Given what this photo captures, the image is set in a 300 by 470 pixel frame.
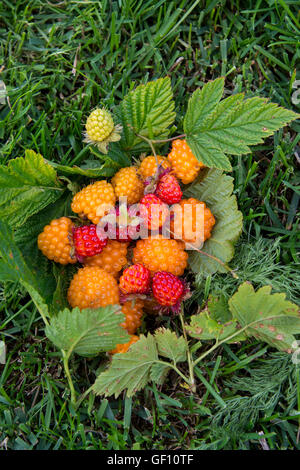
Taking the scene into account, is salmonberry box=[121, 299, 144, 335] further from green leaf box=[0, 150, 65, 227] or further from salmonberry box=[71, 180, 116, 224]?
green leaf box=[0, 150, 65, 227]

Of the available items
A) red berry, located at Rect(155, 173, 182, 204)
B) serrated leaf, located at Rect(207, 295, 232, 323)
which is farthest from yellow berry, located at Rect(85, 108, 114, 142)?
serrated leaf, located at Rect(207, 295, 232, 323)

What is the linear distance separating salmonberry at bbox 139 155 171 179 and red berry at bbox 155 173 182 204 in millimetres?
44

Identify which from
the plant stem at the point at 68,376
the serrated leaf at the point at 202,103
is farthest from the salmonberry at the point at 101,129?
the plant stem at the point at 68,376

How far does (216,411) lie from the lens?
167 centimetres

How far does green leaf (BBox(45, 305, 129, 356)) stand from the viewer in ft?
4.88

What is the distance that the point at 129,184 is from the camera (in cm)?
165

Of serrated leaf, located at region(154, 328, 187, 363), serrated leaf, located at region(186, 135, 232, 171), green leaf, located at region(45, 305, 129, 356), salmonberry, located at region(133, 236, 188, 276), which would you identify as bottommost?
serrated leaf, located at region(154, 328, 187, 363)

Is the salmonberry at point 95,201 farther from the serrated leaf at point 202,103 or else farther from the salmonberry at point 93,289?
the serrated leaf at point 202,103

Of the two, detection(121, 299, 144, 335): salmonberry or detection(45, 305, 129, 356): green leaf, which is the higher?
detection(45, 305, 129, 356): green leaf

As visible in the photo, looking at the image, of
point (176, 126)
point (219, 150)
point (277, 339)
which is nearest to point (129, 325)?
point (277, 339)

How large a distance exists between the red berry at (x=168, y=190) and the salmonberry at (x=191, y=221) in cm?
3

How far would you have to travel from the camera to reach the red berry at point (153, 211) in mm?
1608

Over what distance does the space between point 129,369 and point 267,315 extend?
40cm

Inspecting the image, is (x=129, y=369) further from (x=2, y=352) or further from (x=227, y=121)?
(x=227, y=121)
